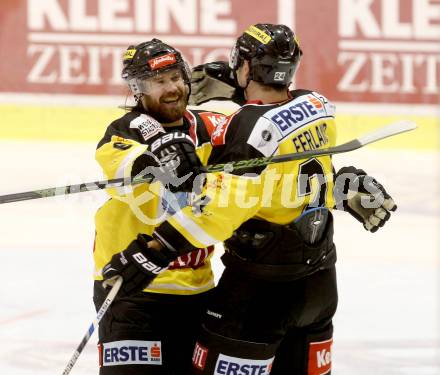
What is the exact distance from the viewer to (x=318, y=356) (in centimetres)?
309

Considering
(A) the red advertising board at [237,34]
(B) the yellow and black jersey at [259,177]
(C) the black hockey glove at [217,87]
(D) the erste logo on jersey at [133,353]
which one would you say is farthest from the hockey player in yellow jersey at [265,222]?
(A) the red advertising board at [237,34]

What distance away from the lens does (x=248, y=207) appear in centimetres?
272

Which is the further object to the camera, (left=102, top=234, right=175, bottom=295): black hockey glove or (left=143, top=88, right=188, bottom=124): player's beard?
(left=143, top=88, right=188, bottom=124): player's beard

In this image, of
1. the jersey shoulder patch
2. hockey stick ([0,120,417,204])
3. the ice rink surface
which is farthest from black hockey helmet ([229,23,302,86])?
the ice rink surface

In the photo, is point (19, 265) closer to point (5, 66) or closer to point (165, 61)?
point (165, 61)

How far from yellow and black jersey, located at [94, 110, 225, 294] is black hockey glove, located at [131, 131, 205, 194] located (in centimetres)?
6

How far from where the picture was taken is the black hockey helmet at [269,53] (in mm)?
2863

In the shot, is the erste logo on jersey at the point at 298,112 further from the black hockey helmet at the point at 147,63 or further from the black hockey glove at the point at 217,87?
the black hockey glove at the point at 217,87

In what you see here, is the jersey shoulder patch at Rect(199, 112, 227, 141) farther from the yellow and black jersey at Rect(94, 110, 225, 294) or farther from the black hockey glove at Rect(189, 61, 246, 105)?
the black hockey glove at Rect(189, 61, 246, 105)

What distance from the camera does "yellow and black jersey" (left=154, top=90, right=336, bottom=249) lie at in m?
2.70

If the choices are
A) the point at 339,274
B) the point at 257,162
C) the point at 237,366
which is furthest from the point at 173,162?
the point at 339,274

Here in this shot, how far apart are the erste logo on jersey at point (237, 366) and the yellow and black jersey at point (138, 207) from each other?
309mm

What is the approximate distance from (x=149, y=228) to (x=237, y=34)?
5234 mm

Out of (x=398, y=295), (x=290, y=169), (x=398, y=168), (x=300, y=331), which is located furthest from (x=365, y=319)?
(x=398, y=168)
